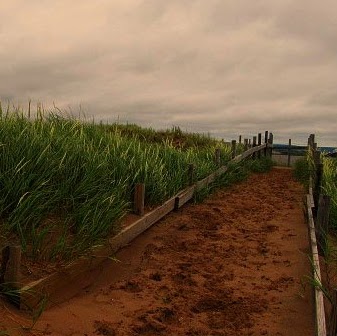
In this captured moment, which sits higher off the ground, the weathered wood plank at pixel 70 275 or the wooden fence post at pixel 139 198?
the wooden fence post at pixel 139 198

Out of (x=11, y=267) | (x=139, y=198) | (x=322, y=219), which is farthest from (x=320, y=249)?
(x=11, y=267)

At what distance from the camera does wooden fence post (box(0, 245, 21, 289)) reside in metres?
4.18

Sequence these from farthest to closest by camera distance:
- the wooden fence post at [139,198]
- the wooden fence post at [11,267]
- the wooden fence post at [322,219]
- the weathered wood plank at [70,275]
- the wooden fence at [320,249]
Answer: the wooden fence post at [139,198]
the wooden fence post at [322,219]
the weathered wood plank at [70,275]
the wooden fence post at [11,267]
the wooden fence at [320,249]

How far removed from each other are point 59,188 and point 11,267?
193cm

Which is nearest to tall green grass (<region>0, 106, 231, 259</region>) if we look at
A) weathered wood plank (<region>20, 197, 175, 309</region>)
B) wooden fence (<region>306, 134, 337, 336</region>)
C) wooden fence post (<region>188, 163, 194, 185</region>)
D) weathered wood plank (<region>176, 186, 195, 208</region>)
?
weathered wood plank (<region>20, 197, 175, 309</region>)

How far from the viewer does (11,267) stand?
13.8ft

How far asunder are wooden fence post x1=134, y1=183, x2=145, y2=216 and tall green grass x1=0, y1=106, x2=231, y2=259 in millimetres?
174

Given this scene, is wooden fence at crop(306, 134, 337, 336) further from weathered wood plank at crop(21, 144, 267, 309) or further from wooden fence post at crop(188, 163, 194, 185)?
wooden fence post at crop(188, 163, 194, 185)

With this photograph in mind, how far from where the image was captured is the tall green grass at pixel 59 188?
17.0 ft

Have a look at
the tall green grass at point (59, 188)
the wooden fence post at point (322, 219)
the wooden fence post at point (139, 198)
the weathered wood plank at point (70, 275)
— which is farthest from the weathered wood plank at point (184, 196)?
the wooden fence post at point (322, 219)

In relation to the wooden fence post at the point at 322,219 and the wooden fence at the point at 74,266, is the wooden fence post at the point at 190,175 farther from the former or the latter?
the wooden fence post at the point at 322,219

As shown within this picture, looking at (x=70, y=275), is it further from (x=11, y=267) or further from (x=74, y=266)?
(x=11, y=267)

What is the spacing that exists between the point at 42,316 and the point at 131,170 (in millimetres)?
3995

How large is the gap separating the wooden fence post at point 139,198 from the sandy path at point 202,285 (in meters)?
0.40
